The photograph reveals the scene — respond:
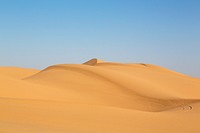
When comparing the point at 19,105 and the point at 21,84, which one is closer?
the point at 19,105

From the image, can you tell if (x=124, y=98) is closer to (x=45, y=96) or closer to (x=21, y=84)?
(x=45, y=96)

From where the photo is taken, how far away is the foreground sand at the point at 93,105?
8.34 m

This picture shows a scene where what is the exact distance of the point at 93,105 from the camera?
38.9ft

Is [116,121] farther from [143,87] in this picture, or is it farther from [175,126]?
[143,87]

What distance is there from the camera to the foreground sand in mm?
8344

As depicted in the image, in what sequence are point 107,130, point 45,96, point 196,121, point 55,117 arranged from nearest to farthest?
point 107,130
point 55,117
point 196,121
point 45,96

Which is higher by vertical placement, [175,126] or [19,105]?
[19,105]

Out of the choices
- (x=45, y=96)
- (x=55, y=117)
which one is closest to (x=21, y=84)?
(x=45, y=96)

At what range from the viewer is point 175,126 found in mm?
9180

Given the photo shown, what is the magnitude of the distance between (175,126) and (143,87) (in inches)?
511

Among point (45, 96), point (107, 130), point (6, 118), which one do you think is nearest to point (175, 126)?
point (107, 130)

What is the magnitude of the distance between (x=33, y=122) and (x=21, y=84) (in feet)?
34.1

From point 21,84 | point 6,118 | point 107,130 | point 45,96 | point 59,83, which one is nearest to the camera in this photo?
point 107,130

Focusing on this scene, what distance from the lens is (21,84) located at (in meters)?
18.1
